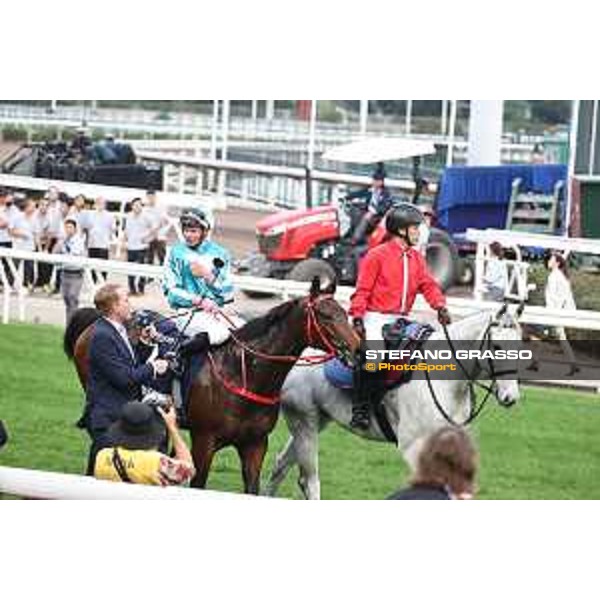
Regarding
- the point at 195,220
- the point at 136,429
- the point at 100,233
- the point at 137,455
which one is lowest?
the point at 137,455

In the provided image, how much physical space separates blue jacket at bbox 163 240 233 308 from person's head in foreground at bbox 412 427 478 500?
3.87 m

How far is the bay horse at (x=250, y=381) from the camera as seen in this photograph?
10.1 m

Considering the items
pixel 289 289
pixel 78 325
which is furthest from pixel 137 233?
pixel 78 325

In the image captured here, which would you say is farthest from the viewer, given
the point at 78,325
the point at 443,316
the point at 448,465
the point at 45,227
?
the point at 45,227

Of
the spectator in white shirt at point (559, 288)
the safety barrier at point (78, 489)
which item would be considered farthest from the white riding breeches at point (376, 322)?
the spectator in white shirt at point (559, 288)

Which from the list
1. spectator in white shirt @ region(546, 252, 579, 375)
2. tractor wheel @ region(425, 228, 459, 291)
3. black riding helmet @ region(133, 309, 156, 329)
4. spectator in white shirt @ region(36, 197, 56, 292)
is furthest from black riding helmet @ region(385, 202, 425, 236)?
spectator in white shirt @ region(36, 197, 56, 292)

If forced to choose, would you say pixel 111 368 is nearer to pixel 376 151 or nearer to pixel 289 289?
pixel 289 289

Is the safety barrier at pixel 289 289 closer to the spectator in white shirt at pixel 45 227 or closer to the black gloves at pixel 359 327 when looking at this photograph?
the spectator in white shirt at pixel 45 227

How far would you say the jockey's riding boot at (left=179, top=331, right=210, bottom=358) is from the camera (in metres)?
10.3

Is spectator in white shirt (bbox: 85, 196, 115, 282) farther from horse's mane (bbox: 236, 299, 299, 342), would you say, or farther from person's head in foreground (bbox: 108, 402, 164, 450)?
person's head in foreground (bbox: 108, 402, 164, 450)

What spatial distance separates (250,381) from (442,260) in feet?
16.5

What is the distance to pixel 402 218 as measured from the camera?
10.5m
